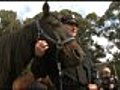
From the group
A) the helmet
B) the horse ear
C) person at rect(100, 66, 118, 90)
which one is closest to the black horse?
the horse ear

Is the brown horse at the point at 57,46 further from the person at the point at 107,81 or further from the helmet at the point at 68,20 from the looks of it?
the person at the point at 107,81

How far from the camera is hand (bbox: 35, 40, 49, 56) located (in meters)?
2.91

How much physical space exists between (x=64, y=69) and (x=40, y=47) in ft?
0.95

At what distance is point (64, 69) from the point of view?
3.09 m

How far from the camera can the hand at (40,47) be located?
114 inches

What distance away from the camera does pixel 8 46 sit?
2922mm

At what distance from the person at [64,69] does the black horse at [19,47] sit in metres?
0.06

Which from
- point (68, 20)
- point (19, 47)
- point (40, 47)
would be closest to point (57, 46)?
point (40, 47)

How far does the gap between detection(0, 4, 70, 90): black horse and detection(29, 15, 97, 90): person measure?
0.06 meters

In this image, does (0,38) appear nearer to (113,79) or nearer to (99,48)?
(113,79)

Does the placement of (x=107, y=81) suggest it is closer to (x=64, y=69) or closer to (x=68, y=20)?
(x=68, y=20)

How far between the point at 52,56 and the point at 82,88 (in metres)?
0.58

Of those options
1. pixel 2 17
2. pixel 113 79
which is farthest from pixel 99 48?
pixel 113 79

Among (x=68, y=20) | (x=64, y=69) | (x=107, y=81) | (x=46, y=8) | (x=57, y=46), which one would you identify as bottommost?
(x=107, y=81)
